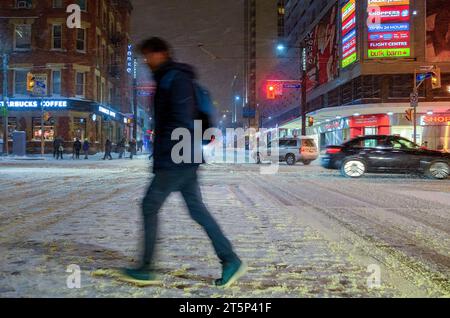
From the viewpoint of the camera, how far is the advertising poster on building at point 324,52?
162ft

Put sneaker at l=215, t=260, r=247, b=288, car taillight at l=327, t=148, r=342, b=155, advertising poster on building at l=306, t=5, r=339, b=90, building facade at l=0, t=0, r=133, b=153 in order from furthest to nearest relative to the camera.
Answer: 1. advertising poster on building at l=306, t=5, r=339, b=90
2. building facade at l=0, t=0, r=133, b=153
3. car taillight at l=327, t=148, r=342, b=155
4. sneaker at l=215, t=260, r=247, b=288

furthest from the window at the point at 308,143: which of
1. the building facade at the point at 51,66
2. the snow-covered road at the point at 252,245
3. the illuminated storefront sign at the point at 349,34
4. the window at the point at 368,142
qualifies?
the building facade at the point at 51,66

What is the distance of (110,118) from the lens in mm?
47219

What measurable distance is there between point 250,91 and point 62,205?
140 m

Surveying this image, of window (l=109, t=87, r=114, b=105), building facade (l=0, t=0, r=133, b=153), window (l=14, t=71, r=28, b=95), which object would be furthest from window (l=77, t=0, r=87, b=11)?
window (l=109, t=87, r=114, b=105)

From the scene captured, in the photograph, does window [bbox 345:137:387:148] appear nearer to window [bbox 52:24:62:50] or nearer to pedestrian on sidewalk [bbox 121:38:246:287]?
pedestrian on sidewalk [bbox 121:38:246:287]

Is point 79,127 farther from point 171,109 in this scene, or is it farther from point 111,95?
point 171,109

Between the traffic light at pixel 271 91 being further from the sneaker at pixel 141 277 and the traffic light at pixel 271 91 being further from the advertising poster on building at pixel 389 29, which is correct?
the sneaker at pixel 141 277

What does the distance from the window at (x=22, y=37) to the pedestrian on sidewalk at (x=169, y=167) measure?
1603 inches

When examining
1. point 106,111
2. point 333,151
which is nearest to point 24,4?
point 106,111

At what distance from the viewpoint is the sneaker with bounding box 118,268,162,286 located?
3.64m

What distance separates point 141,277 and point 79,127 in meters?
38.8

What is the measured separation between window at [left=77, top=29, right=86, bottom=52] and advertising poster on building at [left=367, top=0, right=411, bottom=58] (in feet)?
82.5

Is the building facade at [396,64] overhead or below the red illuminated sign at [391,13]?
below
